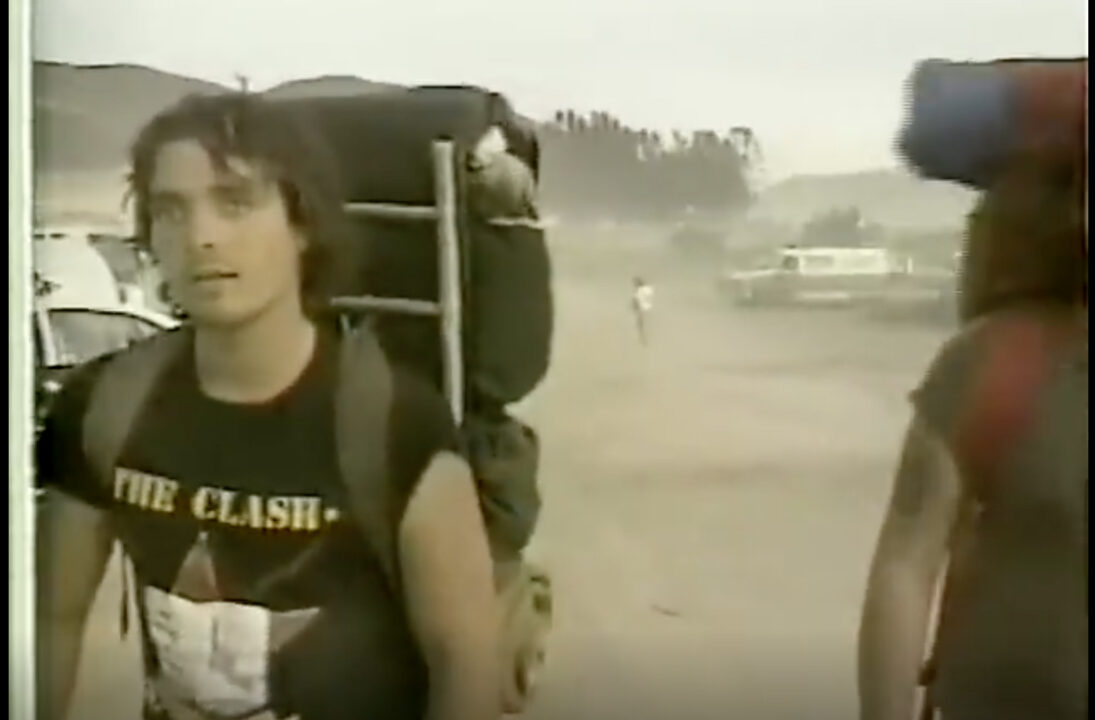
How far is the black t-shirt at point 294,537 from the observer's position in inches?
35.3

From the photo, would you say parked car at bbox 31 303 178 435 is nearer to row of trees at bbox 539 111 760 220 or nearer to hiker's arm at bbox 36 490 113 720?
hiker's arm at bbox 36 490 113 720

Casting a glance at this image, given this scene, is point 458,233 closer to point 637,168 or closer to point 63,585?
point 637,168

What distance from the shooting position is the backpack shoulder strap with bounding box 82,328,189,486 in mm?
911

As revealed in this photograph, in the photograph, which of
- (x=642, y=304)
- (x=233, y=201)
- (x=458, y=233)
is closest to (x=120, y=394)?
(x=233, y=201)

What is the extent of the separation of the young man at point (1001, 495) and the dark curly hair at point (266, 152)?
0.42 meters

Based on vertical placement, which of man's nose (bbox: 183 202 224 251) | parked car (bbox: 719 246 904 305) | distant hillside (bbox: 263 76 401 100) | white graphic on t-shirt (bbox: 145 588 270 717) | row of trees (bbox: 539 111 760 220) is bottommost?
white graphic on t-shirt (bbox: 145 588 270 717)

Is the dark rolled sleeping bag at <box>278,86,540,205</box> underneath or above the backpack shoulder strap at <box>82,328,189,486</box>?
above

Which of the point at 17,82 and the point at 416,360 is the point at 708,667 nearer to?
the point at 416,360

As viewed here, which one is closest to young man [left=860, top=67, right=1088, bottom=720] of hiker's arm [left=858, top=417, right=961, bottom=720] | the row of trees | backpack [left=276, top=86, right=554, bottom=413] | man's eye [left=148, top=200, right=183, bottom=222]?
hiker's arm [left=858, top=417, right=961, bottom=720]

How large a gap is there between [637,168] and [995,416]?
29 cm

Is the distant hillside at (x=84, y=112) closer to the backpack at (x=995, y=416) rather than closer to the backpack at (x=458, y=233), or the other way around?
the backpack at (x=458, y=233)

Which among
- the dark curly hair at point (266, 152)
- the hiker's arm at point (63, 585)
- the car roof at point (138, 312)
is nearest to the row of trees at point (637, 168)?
the dark curly hair at point (266, 152)

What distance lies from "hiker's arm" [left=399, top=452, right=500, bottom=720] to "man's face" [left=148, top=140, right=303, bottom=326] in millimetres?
166

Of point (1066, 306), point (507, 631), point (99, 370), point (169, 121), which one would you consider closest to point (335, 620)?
point (507, 631)
